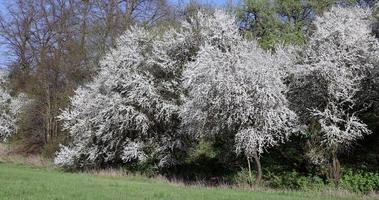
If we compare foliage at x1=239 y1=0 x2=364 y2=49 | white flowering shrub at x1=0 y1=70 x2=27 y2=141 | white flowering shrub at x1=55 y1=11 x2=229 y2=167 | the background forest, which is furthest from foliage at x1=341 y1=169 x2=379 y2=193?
white flowering shrub at x1=0 y1=70 x2=27 y2=141

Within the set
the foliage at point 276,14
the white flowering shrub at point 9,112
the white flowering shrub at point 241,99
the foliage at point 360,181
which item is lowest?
the foliage at point 360,181

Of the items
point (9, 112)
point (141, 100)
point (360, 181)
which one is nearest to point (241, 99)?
point (360, 181)

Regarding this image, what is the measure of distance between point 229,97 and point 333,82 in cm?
432

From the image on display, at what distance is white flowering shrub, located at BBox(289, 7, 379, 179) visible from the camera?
821 inches

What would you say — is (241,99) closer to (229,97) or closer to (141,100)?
(229,97)

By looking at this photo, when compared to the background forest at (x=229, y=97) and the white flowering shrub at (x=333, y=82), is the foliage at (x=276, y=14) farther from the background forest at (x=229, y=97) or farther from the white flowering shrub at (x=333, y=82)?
the white flowering shrub at (x=333, y=82)

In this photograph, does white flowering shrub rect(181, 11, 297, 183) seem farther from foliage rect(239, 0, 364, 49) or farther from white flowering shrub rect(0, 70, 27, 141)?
white flowering shrub rect(0, 70, 27, 141)

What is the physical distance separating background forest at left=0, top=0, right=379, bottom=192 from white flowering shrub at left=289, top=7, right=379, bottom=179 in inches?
1.9

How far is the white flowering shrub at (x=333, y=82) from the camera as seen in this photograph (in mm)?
20859

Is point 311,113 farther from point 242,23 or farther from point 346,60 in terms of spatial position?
point 242,23

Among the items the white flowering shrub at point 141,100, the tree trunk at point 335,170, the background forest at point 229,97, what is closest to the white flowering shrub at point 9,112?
the background forest at point 229,97

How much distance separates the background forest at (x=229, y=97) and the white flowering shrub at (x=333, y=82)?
5cm

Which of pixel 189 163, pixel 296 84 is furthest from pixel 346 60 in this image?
pixel 189 163

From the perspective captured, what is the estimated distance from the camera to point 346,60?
841 inches
